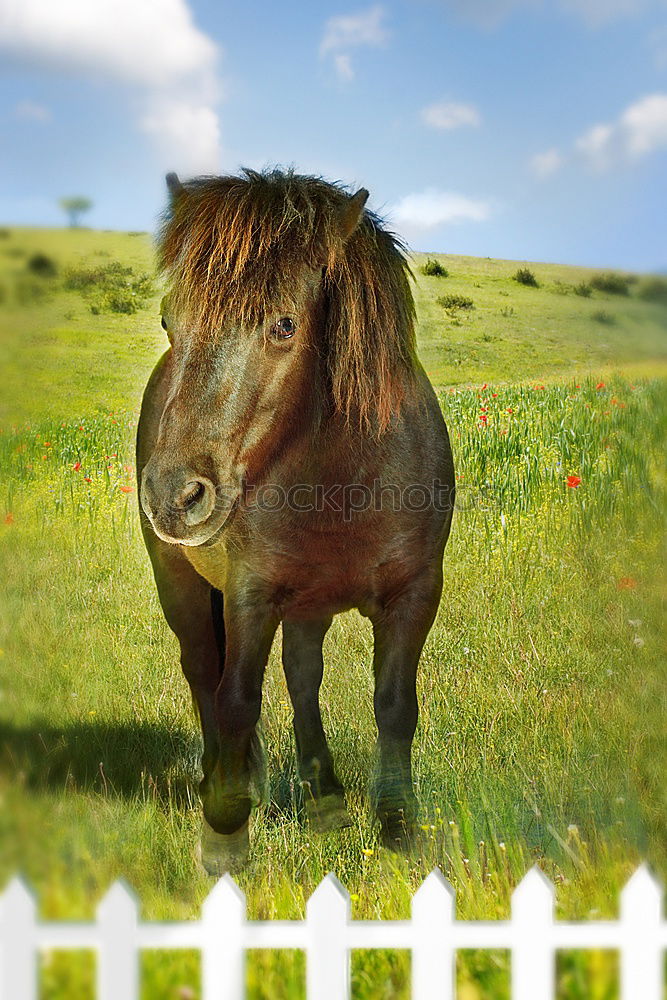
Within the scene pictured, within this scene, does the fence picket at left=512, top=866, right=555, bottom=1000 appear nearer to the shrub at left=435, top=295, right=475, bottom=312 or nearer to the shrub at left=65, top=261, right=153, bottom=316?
the shrub at left=435, top=295, right=475, bottom=312

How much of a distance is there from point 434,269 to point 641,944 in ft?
6.25

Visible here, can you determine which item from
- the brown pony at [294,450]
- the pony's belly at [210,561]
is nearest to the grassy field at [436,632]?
the brown pony at [294,450]

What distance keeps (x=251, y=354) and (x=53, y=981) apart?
4.12 feet

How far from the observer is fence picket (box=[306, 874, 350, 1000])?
1.29m

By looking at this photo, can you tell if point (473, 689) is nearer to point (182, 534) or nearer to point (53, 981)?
point (182, 534)

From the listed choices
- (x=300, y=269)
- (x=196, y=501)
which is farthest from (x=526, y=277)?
(x=196, y=501)

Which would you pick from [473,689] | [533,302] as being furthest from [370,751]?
[533,302]

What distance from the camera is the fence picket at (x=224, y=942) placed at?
1288 millimetres

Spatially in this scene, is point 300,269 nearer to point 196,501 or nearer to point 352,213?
point 352,213

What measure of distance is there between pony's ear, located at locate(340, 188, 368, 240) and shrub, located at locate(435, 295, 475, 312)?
0.77 m

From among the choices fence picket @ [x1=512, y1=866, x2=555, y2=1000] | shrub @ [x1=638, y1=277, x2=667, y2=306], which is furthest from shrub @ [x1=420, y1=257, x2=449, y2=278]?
fence picket @ [x1=512, y1=866, x2=555, y2=1000]

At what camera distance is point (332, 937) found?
130cm

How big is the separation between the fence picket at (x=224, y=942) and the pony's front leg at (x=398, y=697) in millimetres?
992

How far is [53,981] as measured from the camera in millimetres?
1594
